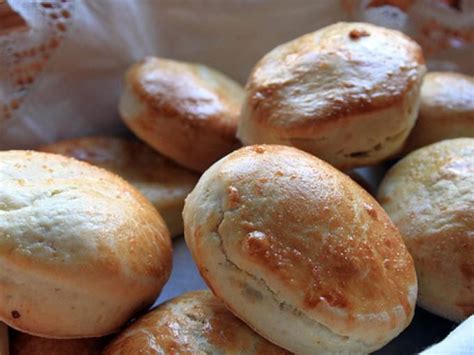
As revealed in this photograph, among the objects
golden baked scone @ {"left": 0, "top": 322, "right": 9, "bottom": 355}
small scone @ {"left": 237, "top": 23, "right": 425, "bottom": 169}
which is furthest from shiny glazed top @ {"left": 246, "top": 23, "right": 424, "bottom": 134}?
golden baked scone @ {"left": 0, "top": 322, "right": 9, "bottom": 355}

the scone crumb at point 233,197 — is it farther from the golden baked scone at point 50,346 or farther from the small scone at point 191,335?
the golden baked scone at point 50,346

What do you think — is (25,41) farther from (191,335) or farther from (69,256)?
(191,335)

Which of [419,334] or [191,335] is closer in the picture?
[191,335]

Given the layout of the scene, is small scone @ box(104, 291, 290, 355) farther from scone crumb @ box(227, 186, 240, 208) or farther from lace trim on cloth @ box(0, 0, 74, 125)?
lace trim on cloth @ box(0, 0, 74, 125)

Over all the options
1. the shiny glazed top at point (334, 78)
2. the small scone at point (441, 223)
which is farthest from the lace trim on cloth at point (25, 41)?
the small scone at point (441, 223)

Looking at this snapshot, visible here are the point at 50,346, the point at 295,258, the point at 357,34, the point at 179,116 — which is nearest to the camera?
the point at 295,258

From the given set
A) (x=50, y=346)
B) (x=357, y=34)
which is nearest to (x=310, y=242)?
(x=50, y=346)

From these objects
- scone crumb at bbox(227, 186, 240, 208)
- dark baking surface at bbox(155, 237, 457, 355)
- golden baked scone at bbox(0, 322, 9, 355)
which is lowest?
dark baking surface at bbox(155, 237, 457, 355)

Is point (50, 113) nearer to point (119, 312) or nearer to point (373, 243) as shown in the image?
point (119, 312)
